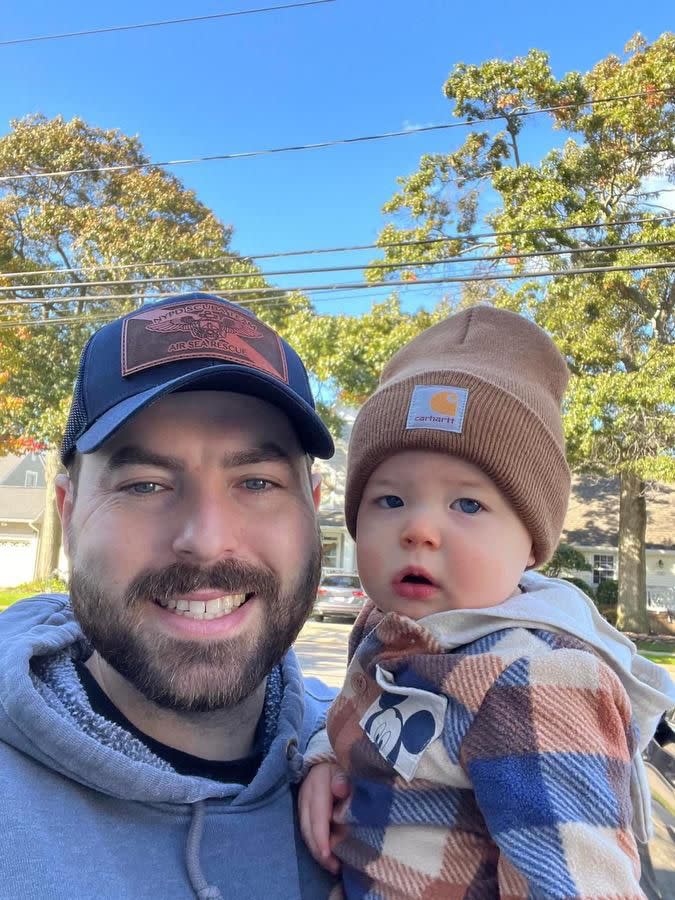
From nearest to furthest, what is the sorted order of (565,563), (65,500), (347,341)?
(65,500) → (347,341) → (565,563)

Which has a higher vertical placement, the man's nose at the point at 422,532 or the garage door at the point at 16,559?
the man's nose at the point at 422,532

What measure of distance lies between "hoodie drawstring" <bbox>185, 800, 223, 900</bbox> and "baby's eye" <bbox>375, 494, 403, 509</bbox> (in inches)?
27.6

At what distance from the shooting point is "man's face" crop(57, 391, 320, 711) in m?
1.48

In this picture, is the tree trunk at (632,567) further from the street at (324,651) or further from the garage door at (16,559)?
the garage door at (16,559)

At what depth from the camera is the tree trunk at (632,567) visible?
65.0ft

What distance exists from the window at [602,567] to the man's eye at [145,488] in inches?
1024

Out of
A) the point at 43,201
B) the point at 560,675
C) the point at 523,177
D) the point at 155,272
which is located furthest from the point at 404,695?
the point at 43,201

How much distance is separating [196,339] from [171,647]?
25.5 inches

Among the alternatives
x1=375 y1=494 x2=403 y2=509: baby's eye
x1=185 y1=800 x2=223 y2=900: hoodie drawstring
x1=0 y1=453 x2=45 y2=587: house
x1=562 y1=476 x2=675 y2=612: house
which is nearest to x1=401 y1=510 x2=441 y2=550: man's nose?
x1=375 y1=494 x2=403 y2=509: baby's eye

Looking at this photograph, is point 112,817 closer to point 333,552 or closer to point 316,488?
point 316,488

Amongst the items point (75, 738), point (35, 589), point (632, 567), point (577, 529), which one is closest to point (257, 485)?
point (75, 738)

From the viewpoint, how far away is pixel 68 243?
1873 centimetres

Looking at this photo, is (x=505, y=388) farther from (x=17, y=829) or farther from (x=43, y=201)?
(x=43, y=201)

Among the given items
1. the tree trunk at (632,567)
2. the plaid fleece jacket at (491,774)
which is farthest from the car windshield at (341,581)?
the plaid fleece jacket at (491,774)
